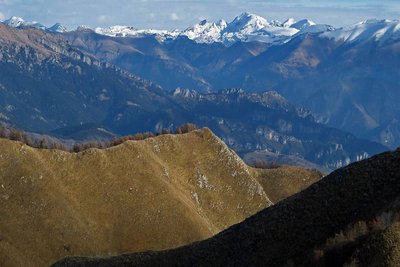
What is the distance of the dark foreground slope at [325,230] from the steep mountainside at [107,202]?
7481 cm

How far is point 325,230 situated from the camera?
57719 mm

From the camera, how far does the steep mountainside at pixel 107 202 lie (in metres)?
148

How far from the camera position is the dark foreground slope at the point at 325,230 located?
46.2 m

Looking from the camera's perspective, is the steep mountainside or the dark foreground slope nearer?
the dark foreground slope

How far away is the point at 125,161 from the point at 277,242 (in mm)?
125229

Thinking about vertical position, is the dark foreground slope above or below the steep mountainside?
above

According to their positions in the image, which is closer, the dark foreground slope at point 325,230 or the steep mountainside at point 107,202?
the dark foreground slope at point 325,230

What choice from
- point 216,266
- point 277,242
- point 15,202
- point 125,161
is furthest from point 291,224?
point 125,161

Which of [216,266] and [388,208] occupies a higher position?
[388,208]

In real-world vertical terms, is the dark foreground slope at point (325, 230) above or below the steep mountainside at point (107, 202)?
above

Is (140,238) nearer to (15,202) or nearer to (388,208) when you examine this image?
(15,202)

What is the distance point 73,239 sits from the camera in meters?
149

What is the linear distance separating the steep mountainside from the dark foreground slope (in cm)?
7481

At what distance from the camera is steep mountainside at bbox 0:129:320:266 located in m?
148
